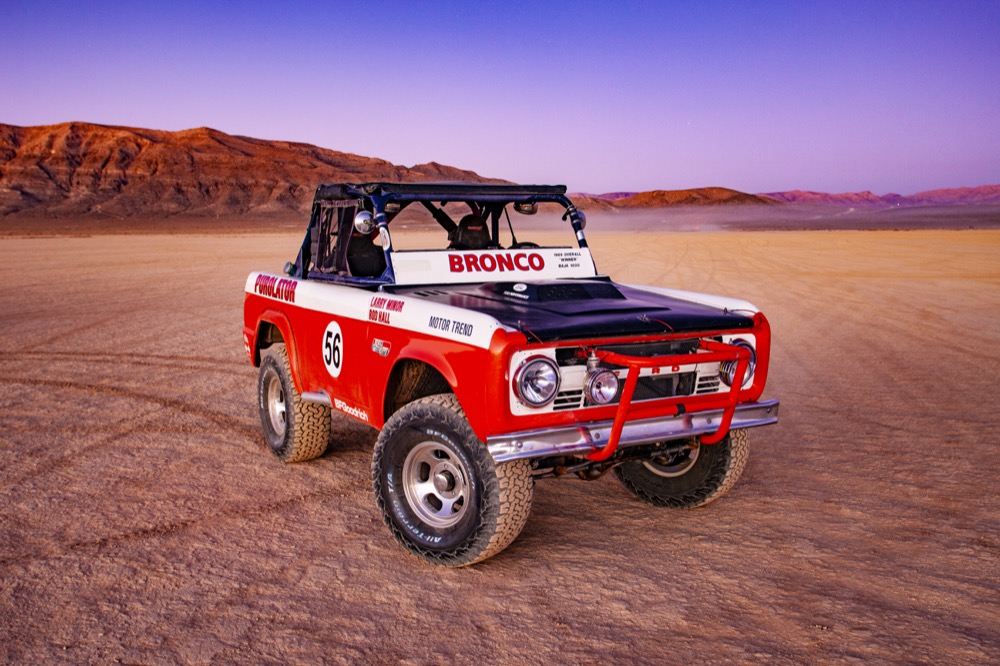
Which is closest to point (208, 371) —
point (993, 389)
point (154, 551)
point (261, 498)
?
point (261, 498)

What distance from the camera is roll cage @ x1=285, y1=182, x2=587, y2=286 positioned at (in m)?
5.81

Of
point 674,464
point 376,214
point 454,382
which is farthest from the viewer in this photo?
point 376,214

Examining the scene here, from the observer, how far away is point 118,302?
16438 millimetres

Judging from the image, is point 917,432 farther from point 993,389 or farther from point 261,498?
point 261,498

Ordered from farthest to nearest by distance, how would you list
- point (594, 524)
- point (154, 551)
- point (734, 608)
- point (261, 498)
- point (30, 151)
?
point (30, 151)
point (261, 498)
point (594, 524)
point (154, 551)
point (734, 608)

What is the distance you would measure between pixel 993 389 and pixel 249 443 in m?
7.54

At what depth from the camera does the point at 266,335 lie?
6852 millimetres

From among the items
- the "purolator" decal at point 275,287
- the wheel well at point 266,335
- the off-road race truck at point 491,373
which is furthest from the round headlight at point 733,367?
the wheel well at point 266,335

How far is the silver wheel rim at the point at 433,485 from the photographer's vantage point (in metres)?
4.53

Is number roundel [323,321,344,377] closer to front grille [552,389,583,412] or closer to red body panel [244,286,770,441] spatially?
red body panel [244,286,770,441]

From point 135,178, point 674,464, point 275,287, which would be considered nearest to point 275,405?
point 275,287

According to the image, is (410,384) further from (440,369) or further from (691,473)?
(691,473)

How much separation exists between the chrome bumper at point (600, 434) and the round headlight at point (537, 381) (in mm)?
170

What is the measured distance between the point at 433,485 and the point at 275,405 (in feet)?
8.12
